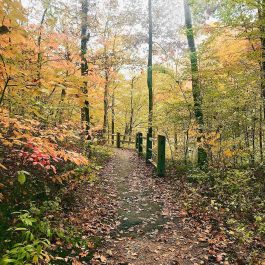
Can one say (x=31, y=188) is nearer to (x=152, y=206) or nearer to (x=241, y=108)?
(x=152, y=206)

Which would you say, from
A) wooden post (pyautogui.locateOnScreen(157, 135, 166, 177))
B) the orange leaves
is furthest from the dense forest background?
wooden post (pyautogui.locateOnScreen(157, 135, 166, 177))

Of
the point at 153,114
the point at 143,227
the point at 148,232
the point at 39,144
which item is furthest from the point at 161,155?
the point at 39,144

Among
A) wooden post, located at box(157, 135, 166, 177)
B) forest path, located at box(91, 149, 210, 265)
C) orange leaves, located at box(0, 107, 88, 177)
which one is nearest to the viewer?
orange leaves, located at box(0, 107, 88, 177)

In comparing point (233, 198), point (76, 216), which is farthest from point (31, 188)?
point (233, 198)

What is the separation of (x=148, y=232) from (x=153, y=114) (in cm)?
793

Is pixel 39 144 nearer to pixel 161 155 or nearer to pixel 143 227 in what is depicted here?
pixel 143 227

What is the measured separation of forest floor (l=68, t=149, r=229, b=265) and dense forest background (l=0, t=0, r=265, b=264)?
2.07 feet

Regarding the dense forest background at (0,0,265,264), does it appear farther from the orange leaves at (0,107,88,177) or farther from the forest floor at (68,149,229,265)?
the forest floor at (68,149,229,265)

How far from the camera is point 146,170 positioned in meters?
13.2

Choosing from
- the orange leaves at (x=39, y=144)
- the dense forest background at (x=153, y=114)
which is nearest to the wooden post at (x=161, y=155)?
the dense forest background at (x=153, y=114)

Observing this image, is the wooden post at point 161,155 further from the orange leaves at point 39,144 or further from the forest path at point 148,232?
the orange leaves at point 39,144

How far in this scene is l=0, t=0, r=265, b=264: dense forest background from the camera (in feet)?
15.1

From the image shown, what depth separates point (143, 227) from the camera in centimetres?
675

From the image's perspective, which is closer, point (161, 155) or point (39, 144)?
point (39, 144)
